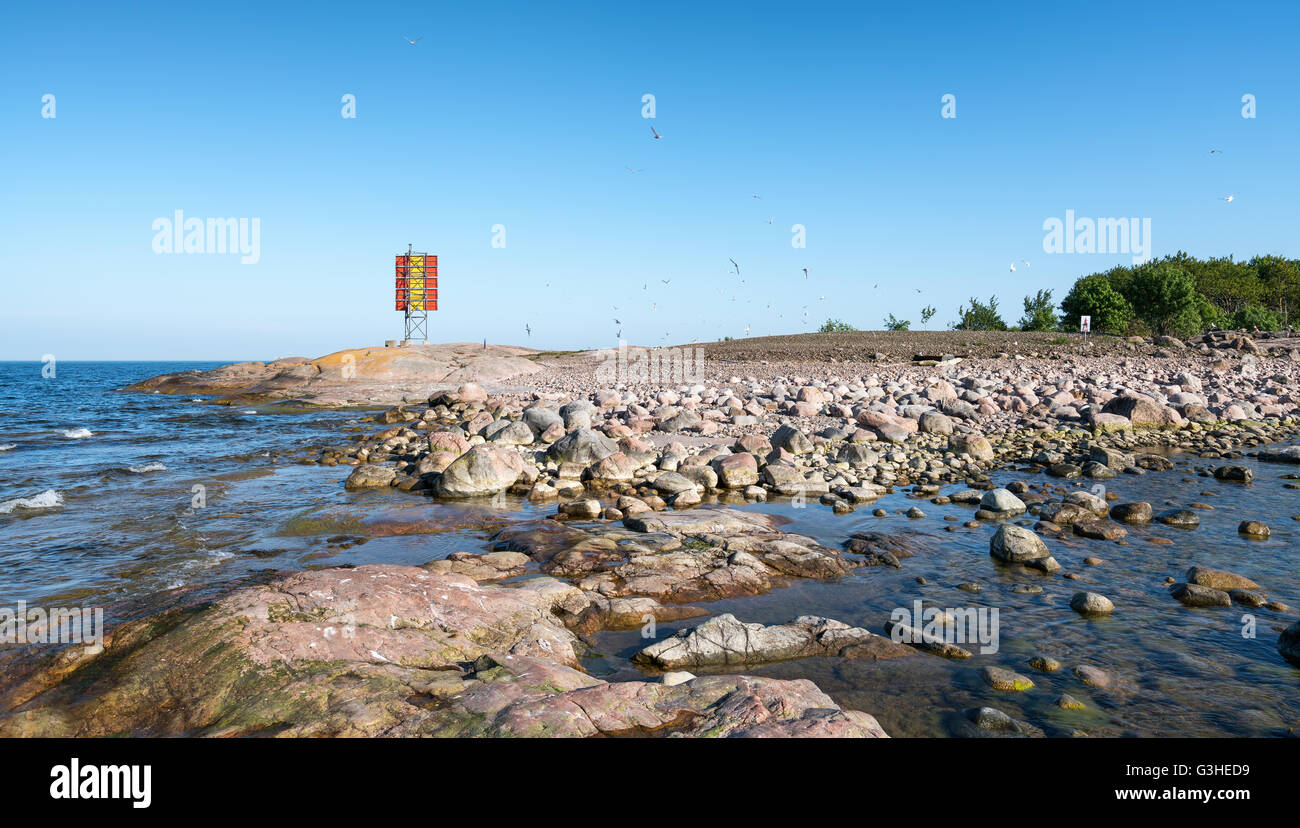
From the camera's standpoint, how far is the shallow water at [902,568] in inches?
178

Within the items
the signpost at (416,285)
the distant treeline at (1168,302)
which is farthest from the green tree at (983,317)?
the signpost at (416,285)

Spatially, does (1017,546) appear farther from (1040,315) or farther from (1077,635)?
(1040,315)

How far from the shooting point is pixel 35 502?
10883 millimetres

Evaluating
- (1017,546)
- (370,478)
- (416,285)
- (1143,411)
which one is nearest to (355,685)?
(1017,546)

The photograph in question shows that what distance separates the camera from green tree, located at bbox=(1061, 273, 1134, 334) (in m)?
51.0

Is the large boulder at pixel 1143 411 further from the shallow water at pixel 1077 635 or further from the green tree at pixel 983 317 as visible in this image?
the green tree at pixel 983 317

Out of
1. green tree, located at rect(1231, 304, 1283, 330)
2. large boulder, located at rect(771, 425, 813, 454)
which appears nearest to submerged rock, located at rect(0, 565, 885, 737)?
large boulder, located at rect(771, 425, 813, 454)

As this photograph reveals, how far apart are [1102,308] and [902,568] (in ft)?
184

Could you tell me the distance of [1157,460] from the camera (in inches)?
493

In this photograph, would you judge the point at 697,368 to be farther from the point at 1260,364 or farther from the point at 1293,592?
the point at 1293,592

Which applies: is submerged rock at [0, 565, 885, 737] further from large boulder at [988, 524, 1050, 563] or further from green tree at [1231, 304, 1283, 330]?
green tree at [1231, 304, 1283, 330]

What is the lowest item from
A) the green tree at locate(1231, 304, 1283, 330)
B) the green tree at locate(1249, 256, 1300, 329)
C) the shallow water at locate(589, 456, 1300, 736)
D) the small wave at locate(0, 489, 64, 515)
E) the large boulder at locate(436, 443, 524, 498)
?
the shallow water at locate(589, 456, 1300, 736)

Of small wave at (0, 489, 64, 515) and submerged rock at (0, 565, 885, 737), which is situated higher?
submerged rock at (0, 565, 885, 737)
